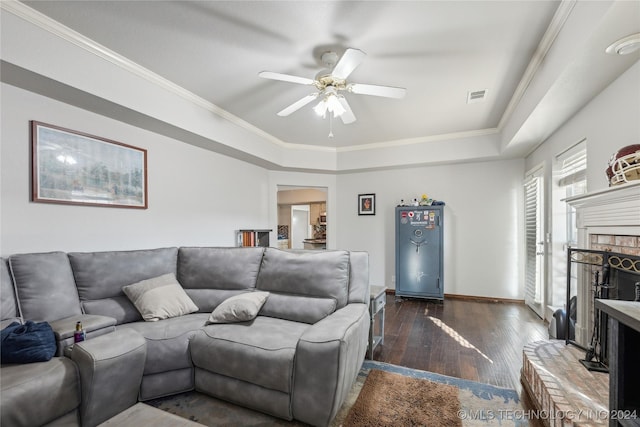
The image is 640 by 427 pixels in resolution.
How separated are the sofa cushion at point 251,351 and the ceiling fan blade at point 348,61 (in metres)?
1.90

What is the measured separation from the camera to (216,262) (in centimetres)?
268

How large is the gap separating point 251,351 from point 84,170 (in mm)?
2187

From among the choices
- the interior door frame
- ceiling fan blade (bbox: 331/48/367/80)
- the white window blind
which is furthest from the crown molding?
ceiling fan blade (bbox: 331/48/367/80)

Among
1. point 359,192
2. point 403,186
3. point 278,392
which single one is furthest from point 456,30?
point 359,192

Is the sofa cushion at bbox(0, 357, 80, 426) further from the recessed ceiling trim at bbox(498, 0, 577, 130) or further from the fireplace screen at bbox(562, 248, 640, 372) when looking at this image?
the recessed ceiling trim at bbox(498, 0, 577, 130)

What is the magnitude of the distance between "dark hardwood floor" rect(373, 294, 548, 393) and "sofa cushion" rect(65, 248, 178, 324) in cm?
226

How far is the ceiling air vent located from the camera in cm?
291

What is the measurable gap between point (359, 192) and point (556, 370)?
12.8 ft

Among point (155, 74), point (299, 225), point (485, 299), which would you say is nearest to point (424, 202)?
point (485, 299)

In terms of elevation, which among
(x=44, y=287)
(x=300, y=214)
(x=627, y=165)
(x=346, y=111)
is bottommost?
(x=44, y=287)

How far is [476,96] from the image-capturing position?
3.00 metres

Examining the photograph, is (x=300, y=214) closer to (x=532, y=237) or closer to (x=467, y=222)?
(x=467, y=222)

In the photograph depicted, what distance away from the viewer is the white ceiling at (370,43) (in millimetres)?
1782

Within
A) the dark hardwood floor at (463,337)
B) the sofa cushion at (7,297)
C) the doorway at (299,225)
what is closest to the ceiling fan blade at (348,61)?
the dark hardwood floor at (463,337)
